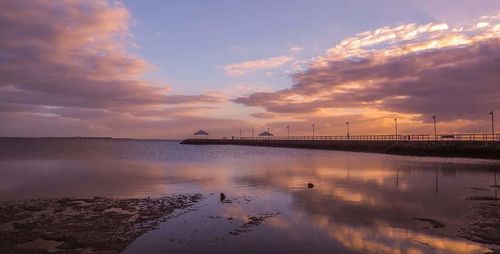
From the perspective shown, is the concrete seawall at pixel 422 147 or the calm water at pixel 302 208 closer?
the calm water at pixel 302 208

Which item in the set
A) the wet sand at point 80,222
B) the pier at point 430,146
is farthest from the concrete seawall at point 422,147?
the wet sand at point 80,222

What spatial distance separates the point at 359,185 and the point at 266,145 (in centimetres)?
11030

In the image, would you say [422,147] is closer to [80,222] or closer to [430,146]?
[430,146]

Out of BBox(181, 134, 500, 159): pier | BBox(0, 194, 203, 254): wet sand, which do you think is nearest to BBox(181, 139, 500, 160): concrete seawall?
BBox(181, 134, 500, 159): pier

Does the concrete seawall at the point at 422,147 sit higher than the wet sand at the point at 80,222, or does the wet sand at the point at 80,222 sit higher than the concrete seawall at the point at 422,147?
the concrete seawall at the point at 422,147

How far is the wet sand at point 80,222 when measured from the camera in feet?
41.7

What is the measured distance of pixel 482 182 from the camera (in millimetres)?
28906

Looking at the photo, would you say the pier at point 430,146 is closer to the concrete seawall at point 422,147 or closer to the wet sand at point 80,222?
the concrete seawall at point 422,147

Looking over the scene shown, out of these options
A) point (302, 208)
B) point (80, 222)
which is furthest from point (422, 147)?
Result: point (80, 222)

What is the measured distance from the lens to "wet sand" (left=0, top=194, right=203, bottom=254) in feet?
41.7

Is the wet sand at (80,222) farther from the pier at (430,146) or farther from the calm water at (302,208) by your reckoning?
the pier at (430,146)

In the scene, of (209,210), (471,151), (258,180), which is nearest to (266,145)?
(471,151)

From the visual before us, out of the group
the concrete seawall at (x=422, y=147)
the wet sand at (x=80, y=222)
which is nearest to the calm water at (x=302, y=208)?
the wet sand at (x=80, y=222)

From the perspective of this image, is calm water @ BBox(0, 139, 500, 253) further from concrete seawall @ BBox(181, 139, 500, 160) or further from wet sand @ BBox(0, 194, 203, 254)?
concrete seawall @ BBox(181, 139, 500, 160)
